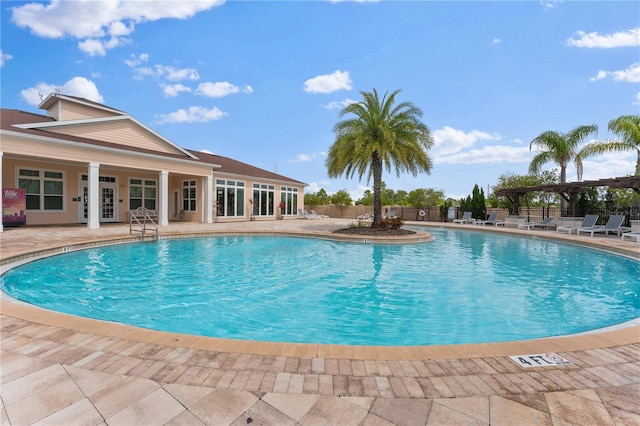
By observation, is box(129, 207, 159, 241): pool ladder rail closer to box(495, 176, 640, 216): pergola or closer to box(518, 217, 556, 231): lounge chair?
box(518, 217, 556, 231): lounge chair

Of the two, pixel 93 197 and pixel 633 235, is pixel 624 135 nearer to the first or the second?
pixel 633 235

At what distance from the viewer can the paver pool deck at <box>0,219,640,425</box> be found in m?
2.06

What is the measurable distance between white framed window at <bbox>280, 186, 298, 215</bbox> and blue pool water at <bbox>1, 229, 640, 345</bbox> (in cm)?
1617

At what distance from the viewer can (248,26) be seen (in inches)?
466

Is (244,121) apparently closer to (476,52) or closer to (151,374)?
(476,52)

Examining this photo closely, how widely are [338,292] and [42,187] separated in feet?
55.5

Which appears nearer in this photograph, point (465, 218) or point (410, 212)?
point (465, 218)

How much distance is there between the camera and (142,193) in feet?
65.3

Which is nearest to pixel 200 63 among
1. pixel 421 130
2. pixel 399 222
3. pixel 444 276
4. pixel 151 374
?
pixel 421 130

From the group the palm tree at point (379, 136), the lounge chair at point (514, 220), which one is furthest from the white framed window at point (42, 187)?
the lounge chair at point (514, 220)

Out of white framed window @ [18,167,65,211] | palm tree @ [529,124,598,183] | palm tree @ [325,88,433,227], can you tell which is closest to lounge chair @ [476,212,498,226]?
palm tree @ [529,124,598,183]

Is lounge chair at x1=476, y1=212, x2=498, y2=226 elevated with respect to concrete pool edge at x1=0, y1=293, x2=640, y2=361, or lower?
elevated

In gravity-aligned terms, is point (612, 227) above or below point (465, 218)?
below

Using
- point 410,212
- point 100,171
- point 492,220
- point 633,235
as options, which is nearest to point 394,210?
point 410,212
